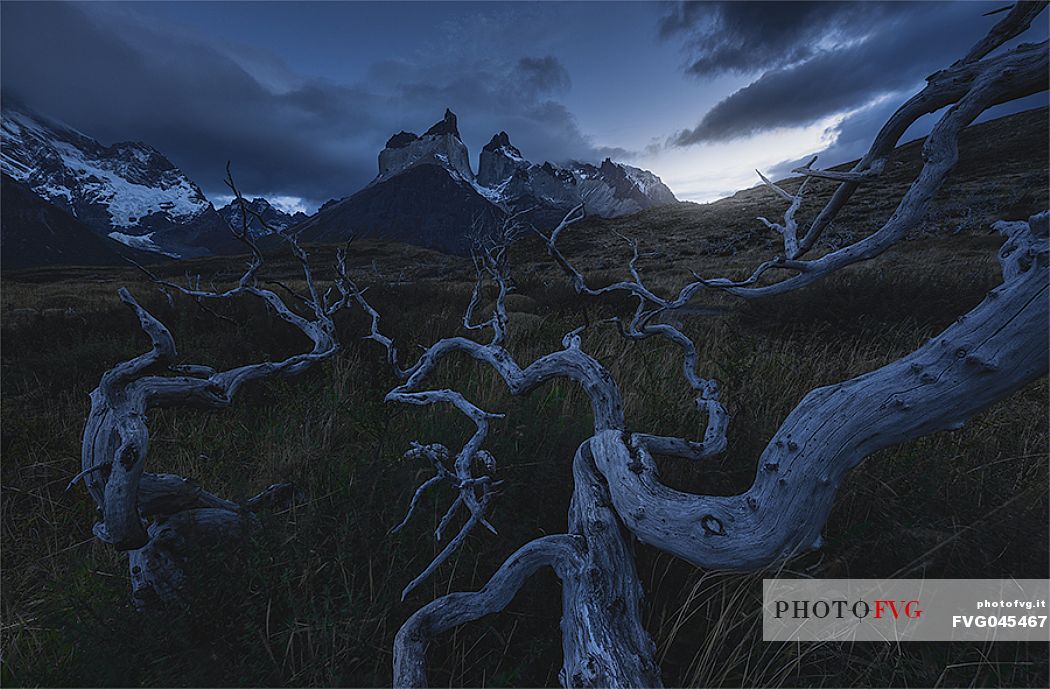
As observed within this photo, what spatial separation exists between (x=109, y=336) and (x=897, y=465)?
9015mm

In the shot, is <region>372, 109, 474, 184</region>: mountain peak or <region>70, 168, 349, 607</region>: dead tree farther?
<region>372, 109, 474, 184</region>: mountain peak

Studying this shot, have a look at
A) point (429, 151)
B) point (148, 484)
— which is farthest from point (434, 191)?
point (148, 484)

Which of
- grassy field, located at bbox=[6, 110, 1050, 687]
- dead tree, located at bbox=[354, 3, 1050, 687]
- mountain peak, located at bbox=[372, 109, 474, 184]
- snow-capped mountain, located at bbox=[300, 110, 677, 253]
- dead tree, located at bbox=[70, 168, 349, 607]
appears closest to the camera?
dead tree, located at bbox=[354, 3, 1050, 687]

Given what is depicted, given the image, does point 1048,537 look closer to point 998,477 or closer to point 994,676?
point 998,477

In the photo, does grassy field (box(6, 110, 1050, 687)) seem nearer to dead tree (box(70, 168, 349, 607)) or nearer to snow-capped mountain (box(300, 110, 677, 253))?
dead tree (box(70, 168, 349, 607))

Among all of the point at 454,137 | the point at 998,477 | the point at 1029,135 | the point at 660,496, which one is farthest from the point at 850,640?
the point at 454,137

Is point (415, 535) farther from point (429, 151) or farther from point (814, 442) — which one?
point (429, 151)

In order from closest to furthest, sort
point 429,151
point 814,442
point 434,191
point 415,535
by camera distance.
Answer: point 814,442
point 415,535
point 434,191
point 429,151

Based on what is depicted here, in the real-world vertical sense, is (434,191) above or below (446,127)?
below

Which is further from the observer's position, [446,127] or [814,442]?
[446,127]

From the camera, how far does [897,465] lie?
2578mm

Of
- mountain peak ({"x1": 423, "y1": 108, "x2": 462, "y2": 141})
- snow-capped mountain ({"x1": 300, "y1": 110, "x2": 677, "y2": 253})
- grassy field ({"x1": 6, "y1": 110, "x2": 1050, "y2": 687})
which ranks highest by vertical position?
mountain peak ({"x1": 423, "y1": 108, "x2": 462, "y2": 141})

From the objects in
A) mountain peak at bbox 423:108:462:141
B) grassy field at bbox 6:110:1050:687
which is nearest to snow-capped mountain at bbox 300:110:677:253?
mountain peak at bbox 423:108:462:141

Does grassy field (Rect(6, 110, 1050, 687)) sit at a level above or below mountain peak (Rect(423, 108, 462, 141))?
below
